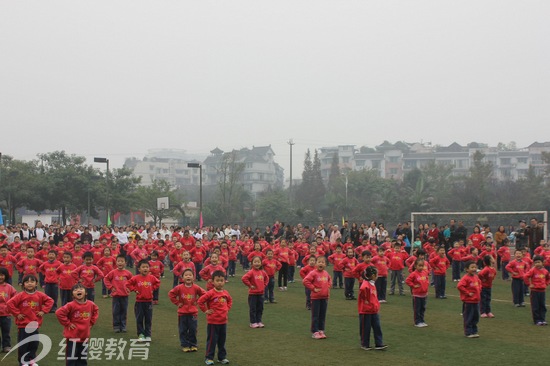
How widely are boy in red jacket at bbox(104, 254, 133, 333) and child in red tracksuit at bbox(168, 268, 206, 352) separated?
8.03 feet

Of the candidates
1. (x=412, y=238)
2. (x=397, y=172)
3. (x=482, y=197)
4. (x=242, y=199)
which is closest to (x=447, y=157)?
(x=397, y=172)

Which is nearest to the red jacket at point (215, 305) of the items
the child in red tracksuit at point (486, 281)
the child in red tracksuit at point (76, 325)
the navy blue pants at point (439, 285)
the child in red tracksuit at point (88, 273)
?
the child in red tracksuit at point (76, 325)

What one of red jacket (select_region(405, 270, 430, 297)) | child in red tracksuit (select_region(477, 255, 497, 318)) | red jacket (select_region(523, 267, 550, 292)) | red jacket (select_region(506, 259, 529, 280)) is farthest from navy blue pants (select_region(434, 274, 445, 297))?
red jacket (select_region(405, 270, 430, 297))

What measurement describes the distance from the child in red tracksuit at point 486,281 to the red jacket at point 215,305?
6.78 m

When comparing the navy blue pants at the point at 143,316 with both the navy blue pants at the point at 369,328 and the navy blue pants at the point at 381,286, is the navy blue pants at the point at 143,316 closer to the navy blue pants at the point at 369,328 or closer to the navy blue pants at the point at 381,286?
the navy blue pants at the point at 369,328

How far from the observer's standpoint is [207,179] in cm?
13088

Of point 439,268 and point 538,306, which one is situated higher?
point 439,268

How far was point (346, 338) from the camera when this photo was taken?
533 inches

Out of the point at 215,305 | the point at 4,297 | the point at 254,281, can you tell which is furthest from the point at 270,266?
the point at 4,297

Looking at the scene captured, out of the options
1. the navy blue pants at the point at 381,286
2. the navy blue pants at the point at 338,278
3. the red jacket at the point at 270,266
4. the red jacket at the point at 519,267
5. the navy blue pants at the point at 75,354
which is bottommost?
the navy blue pants at the point at 338,278

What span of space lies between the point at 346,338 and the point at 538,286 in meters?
4.69

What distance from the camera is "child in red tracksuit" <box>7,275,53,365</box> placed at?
35.6 feet

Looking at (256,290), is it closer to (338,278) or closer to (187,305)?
(187,305)

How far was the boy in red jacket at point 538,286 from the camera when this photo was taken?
14984mm
